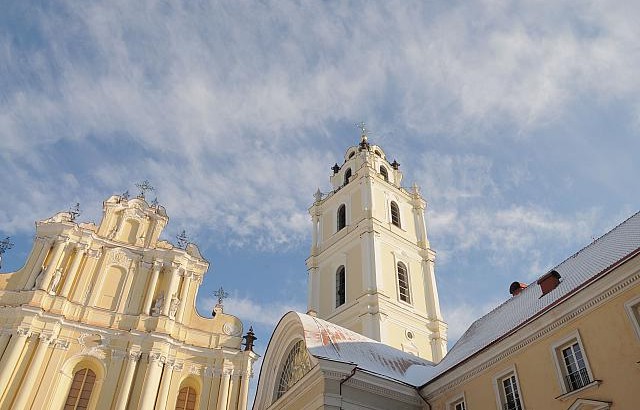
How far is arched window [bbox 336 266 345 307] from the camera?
3241 cm

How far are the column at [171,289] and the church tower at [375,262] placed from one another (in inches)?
335

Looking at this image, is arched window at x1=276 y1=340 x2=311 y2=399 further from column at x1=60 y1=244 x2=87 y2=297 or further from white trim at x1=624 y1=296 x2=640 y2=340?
column at x1=60 y1=244 x2=87 y2=297

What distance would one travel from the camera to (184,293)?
30203 millimetres

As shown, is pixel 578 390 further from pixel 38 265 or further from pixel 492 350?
pixel 38 265

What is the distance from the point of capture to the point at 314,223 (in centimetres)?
3938

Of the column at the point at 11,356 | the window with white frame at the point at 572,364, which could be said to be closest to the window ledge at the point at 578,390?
the window with white frame at the point at 572,364

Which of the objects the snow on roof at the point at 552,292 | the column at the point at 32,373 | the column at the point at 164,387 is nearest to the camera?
the snow on roof at the point at 552,292

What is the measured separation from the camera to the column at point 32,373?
22.4 m

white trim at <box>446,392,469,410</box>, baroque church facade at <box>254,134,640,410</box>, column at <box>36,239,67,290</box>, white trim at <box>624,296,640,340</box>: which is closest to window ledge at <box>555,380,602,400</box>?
baroque church facade at <box>254,134,640,410</box>

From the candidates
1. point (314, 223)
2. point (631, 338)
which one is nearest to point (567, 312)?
point (631, 338)

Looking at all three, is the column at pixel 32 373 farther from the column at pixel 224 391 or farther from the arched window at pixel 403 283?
the arched window at pixel 403 283

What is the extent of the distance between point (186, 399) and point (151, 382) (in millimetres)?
2499

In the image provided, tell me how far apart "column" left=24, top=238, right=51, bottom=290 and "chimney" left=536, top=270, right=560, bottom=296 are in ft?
83.4

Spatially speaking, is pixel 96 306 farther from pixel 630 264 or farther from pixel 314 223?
pixel 630 264
